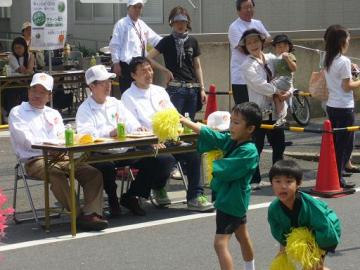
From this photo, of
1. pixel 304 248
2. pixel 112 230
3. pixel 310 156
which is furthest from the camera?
pixel 310 156

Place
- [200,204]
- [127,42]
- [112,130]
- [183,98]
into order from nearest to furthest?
[112,130]
[200,204]
[183,98]
[127,42]

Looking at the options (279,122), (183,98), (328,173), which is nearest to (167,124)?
(328,173)

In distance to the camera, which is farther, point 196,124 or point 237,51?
point 237,51

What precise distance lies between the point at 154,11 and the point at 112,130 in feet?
60.7

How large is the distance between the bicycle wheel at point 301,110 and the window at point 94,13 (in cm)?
1349

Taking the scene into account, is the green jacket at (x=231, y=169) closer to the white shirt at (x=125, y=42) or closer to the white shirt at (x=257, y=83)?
the white shirt at (x=257, y=83)

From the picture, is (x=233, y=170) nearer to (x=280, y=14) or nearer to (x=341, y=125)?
(x=341, y=125)

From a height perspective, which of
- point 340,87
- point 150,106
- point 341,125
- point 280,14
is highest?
point 280,14

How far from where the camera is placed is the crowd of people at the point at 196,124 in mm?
6016

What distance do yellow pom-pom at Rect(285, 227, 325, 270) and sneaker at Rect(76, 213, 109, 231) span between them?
3.14 metres

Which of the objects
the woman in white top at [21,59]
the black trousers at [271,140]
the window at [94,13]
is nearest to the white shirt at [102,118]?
the black trousers at [271,140]

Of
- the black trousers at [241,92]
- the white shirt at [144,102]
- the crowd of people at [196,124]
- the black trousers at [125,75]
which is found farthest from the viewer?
the black trousers at [125,75]

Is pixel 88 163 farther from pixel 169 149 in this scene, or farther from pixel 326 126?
Answer: pixel 326 126

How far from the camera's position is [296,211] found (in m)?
5.46
